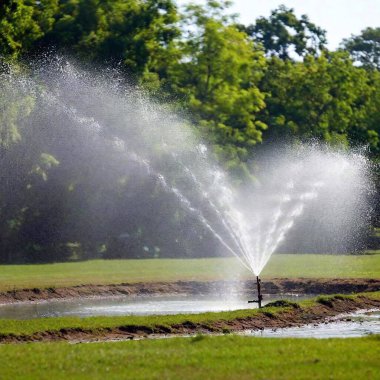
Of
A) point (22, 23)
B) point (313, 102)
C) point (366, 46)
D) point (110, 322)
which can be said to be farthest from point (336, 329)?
point (366, 46)

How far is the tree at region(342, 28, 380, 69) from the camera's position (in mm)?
143750

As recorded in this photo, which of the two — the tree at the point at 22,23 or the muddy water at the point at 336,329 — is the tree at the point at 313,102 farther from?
the muddy water at the point at 336,329

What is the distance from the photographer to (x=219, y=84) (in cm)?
7750

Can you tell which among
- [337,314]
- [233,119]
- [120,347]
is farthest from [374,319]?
[233,119]

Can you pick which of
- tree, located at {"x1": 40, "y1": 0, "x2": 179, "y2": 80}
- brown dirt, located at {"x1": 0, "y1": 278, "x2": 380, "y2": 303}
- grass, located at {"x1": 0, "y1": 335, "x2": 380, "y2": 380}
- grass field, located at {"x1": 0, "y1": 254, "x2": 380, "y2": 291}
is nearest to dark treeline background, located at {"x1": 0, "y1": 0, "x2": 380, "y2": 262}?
tree, located at {"x1": 40, "y1": 0, "x2": 179, "y2": 80}

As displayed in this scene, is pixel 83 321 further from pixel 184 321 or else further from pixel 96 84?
pixel 96 84

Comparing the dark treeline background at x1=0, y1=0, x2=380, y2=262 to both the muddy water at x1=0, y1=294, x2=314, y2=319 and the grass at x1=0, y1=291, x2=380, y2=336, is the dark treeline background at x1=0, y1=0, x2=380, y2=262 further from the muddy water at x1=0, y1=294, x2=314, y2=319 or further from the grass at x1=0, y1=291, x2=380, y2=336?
the grass at x1=0, y1=291, x2=380, y2=336

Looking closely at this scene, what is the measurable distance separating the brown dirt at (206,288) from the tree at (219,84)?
27.2 meters

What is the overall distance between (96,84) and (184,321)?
1572 inches

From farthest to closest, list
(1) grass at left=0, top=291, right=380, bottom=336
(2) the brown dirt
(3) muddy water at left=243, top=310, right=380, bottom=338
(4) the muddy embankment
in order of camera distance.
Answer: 1. (2) the brown dirt
2. (1) grass at left=0, top=291, right=380, bottom=336
3. (4) the muddy embankment
4. (3) muddy water at left=243, top=310, right=380, bottom=338

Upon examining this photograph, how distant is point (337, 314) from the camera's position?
3503cm

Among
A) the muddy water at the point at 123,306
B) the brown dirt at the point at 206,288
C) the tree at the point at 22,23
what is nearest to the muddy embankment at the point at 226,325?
the muddy water at the point at 123,306

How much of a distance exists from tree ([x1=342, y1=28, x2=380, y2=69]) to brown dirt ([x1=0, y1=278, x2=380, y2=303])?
99.7 metres

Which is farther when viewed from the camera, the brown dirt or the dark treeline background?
the dark treeline background
